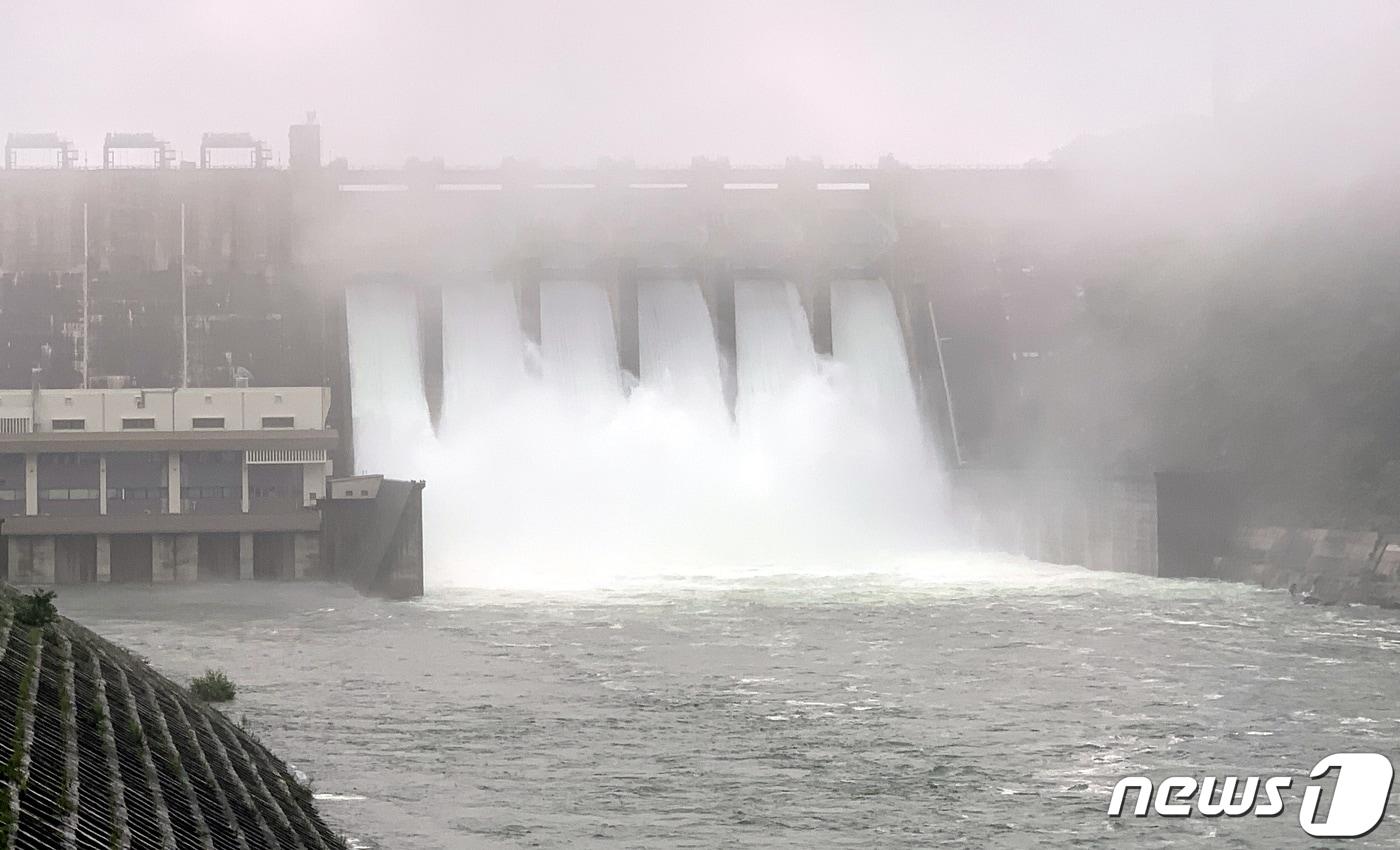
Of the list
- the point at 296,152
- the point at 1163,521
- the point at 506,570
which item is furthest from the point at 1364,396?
the point at 296,152

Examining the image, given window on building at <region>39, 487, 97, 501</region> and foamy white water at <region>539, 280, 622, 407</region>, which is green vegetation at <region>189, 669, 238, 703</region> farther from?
foamy white water at <region>539, 280, 622, 407</region>

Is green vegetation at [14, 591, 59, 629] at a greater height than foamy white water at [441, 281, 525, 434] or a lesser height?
lesser

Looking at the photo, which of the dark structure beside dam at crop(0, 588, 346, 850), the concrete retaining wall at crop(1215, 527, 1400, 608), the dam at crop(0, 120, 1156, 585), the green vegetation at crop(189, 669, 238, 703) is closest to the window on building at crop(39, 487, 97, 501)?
the dam at crop(0, 120, 1156, 585)

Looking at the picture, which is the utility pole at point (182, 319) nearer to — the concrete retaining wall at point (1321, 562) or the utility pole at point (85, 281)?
the utility pole at point (85, 281)

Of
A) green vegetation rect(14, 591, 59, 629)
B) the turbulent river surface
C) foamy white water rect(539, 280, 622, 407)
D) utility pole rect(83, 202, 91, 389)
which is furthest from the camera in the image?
foamy white water rect(539, 280, 622, 407)

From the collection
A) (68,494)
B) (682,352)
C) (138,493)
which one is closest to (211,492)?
(138,493)

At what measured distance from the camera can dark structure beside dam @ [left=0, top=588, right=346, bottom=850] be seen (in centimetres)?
1402

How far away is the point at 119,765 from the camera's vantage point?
57.2 feet

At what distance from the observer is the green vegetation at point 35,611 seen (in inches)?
946

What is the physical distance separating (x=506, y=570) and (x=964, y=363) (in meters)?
19.4

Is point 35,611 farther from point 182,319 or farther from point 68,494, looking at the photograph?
point 182,319

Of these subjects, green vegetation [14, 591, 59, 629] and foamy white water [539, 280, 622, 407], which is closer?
green vegetation [14, 591, 59, 629]

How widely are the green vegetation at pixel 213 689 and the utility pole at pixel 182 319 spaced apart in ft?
113

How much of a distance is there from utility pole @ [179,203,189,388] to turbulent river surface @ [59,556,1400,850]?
50.9 ft
